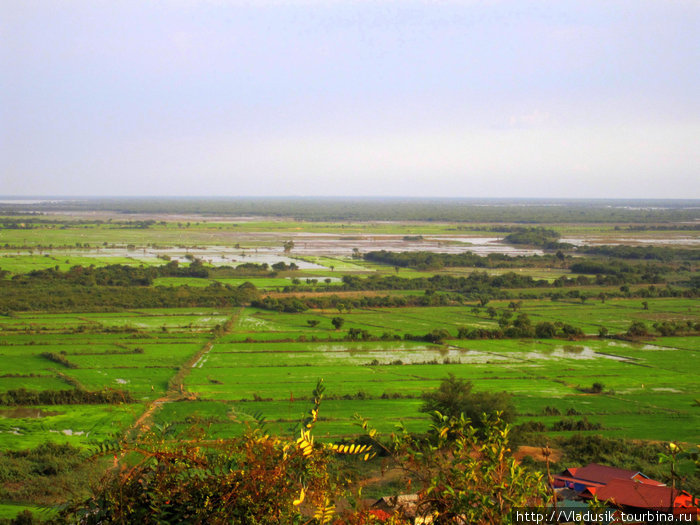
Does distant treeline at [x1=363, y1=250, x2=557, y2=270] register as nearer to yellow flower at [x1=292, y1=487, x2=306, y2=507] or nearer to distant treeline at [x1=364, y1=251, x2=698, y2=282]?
distant treeline at [x1=364, y1=251, x2=698, y2=282]

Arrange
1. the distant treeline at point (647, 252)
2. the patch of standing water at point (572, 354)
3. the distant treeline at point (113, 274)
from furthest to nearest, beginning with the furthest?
the distant treeline at point (647, 252)
the distant treeline at point (113, 274)
the patch of standing water at point (572, 354)

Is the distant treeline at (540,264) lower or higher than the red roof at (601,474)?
higher

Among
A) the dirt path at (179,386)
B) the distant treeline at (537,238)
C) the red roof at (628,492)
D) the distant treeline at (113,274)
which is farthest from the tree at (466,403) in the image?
the distant treeline at (537,238)

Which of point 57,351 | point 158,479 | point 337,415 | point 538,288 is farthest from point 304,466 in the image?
point 538,288

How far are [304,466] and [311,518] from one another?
264 mm

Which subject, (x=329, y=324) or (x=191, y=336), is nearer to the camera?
(x=191, y=336)

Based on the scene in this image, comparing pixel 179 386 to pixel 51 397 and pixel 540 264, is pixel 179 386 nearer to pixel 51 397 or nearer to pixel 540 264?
pixel 51 397

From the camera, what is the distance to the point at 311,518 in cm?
302

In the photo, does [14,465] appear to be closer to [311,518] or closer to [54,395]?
[54,395]

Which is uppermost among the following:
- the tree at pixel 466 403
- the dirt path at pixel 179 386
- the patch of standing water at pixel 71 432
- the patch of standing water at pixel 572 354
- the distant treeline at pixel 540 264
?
the distant treeline at pixel 540 264

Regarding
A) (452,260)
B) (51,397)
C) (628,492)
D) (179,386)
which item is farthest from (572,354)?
(452,260)

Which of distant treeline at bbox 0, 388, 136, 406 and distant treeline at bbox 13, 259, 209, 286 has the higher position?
distant treeline at bbox 13, 259, 209, 286

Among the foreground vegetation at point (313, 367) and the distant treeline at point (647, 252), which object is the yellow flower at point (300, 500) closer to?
the foreground vegetation at point (313, 367)

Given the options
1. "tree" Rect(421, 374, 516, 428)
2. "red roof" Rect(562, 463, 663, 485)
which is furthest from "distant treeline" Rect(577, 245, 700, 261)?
"red roof" Rect(562, 463, 663, 485)
